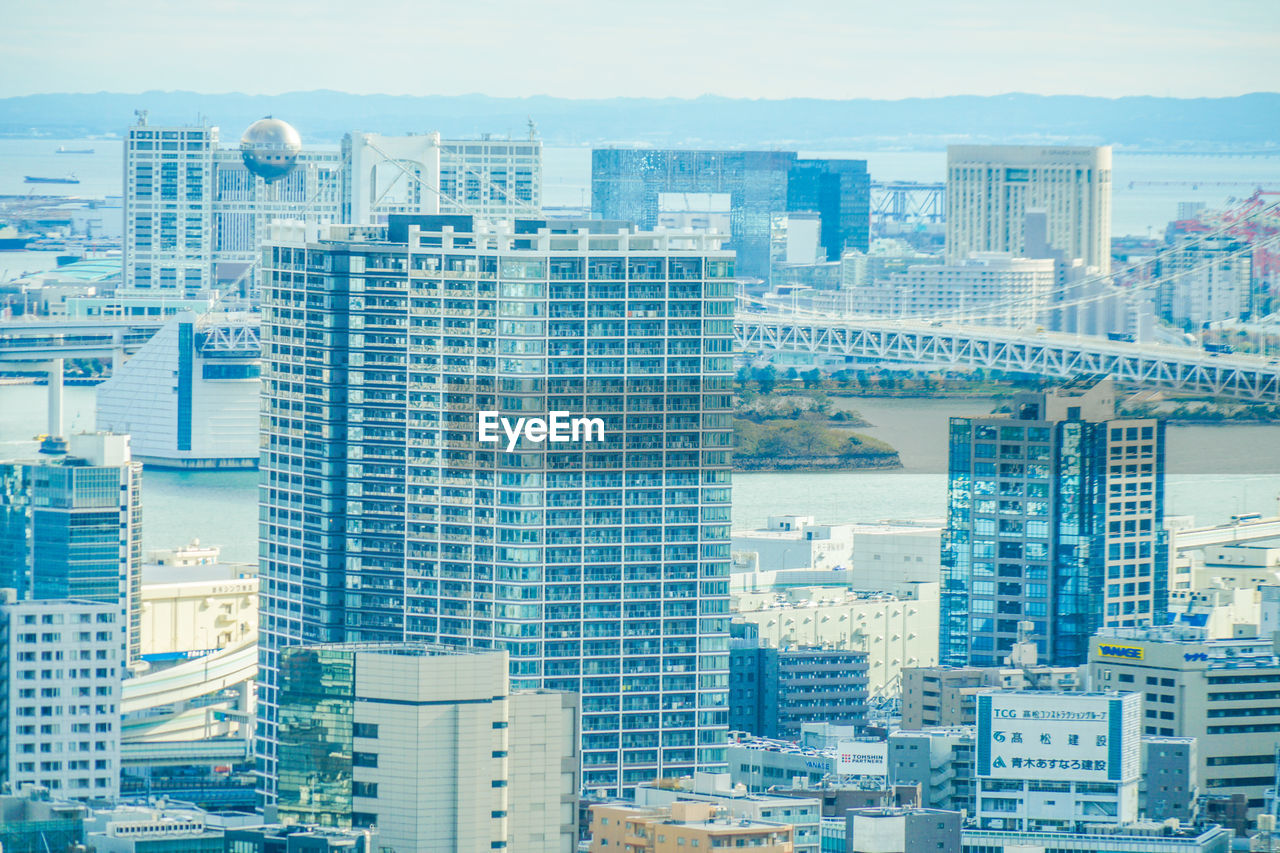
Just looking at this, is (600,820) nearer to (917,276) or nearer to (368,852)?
(368,852)

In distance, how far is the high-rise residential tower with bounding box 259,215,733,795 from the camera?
9.44 meters

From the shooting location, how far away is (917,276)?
2319 centimetres

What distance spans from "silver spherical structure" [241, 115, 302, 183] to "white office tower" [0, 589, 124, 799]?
49.4 ft

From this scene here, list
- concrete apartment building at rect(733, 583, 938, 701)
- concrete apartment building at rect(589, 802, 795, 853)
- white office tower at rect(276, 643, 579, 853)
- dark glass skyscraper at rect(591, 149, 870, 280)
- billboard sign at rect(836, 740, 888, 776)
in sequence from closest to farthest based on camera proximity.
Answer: white office tower at rect(276, 643, 579, 853) → concrete apartment building at rect(589, 802, 795, 853) → billboard sign at rect(836, 740, 888, 776) → concrete apartment building at rect(733, 583, 938, 701) → dark glass skyscraper at rect(591, 149, 870, 280)

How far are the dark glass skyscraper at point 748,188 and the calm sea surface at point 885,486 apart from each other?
5.95 meters

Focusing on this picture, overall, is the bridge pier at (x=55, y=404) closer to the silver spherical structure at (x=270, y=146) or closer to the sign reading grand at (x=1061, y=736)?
the silver spherical structure at (x=270, y=146)

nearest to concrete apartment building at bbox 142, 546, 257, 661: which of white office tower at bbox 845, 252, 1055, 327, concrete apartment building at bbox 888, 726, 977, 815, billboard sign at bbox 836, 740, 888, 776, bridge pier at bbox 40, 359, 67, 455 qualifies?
bridge pier at bbox 40, 359, 67, 455

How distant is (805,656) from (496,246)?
1831 millimetres

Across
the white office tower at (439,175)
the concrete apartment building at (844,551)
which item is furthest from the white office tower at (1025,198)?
A: the concrete apartment building at (844,551)

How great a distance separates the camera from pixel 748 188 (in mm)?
24172

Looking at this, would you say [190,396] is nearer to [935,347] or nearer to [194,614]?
[935,347]

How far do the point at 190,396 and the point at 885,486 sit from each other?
463cm

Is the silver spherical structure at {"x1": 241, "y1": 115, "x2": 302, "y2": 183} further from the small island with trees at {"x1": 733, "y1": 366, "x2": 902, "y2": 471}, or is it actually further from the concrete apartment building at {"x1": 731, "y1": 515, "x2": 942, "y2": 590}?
the concrete apartment building at {"x1": 731, "y1": 515, "x2": 942, "y2": 590}

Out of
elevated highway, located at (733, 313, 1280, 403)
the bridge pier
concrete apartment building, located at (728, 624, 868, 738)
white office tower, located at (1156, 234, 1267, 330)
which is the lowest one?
concrete apartment building, located at (728, 624, 868, 738)
